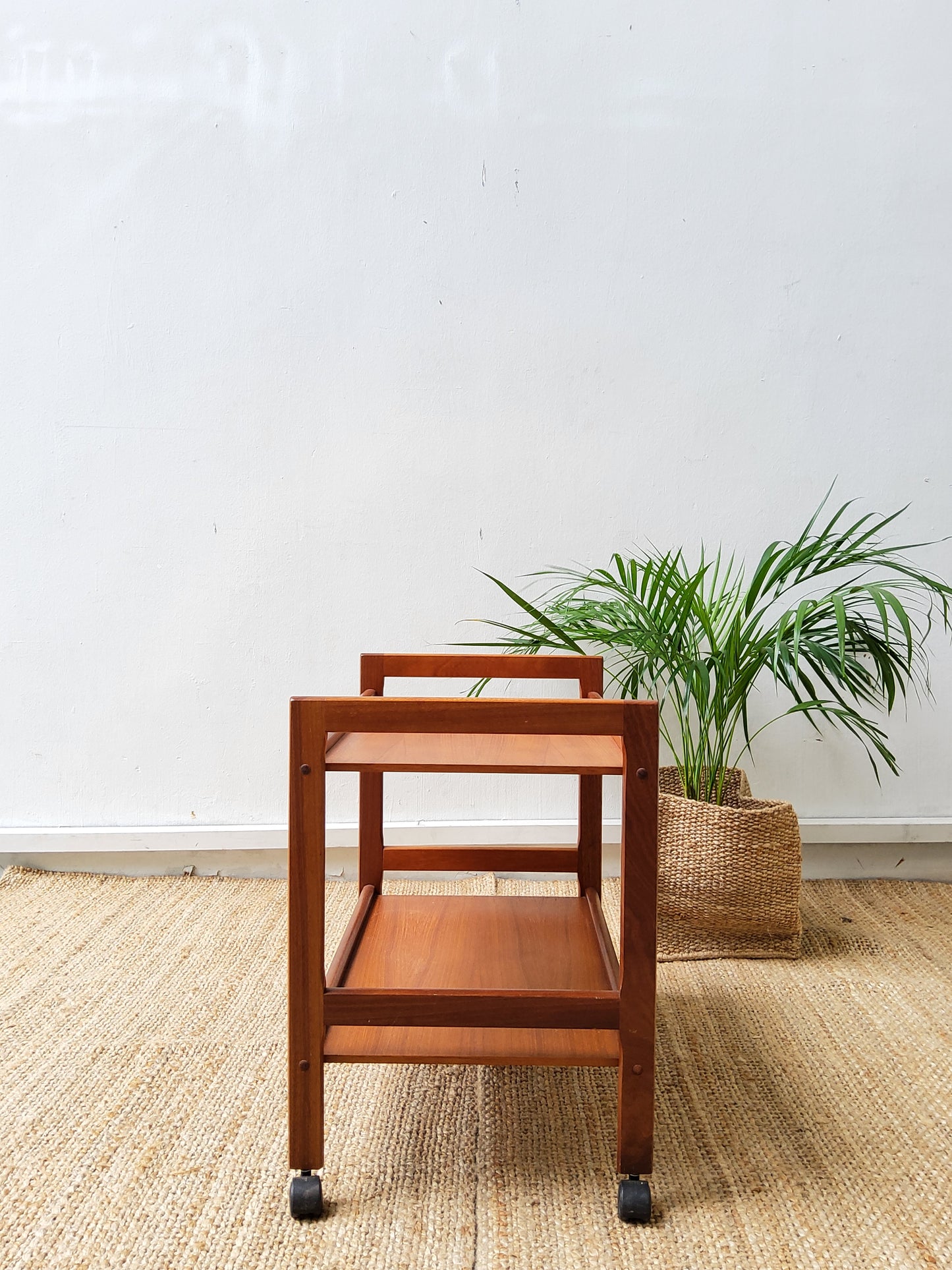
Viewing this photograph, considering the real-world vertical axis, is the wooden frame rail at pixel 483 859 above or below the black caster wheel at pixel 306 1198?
above

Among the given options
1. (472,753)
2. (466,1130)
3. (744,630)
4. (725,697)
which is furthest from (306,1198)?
(744,630)

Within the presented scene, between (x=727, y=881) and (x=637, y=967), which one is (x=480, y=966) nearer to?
(x=637, y=967)

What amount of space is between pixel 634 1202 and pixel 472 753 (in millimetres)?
495

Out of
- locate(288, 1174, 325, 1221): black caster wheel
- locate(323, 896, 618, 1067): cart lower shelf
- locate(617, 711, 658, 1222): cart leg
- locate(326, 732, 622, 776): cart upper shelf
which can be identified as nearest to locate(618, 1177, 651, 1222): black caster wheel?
locate(617, 711, 658, 1222): cart leg

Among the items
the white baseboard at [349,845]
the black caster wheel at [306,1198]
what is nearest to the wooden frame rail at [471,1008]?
the black caster wheel at [306,1198]

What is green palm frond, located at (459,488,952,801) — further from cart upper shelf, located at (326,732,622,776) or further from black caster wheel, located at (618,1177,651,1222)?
black caster wheel, located at (618,1177,651,1222)

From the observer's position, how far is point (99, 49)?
1.90m

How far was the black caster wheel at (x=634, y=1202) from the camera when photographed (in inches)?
37.4

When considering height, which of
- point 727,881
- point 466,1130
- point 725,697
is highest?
point 725,697

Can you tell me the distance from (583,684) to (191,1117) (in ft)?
2.54

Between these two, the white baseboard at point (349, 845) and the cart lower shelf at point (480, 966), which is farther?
the white baseboard at point (349, 845)

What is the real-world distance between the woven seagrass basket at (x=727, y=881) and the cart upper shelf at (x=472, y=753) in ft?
1.96

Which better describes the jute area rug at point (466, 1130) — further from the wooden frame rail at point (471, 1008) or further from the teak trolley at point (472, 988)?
the wooden frame rail at point (471, 1008)

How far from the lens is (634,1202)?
950 mm
